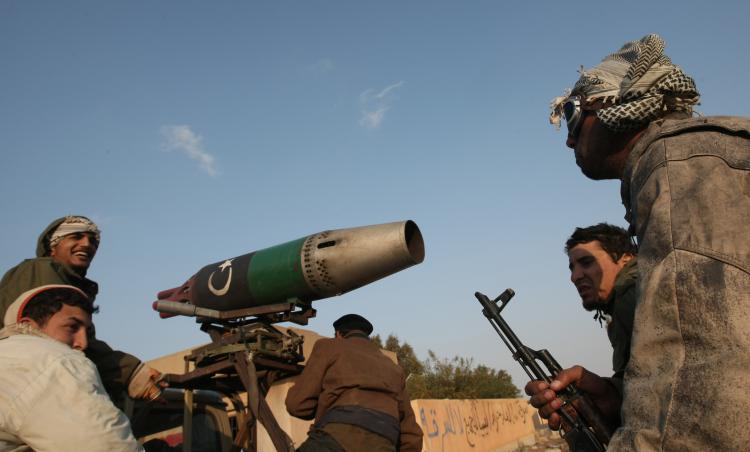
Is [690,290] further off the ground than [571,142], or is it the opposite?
[571,142]

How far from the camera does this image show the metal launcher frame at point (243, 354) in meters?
4.37

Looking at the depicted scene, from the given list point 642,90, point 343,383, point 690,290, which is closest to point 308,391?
point 343,383

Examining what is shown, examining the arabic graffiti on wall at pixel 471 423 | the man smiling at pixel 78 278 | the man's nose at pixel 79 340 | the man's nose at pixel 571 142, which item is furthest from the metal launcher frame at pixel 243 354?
the arabic graffiti on wall at pixel 471 423

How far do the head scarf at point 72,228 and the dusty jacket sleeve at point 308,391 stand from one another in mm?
2061

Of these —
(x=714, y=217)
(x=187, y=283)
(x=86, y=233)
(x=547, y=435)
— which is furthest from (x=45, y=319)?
(x=547, y=435)

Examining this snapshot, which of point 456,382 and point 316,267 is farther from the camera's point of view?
point 456,382

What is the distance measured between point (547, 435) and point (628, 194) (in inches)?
1180

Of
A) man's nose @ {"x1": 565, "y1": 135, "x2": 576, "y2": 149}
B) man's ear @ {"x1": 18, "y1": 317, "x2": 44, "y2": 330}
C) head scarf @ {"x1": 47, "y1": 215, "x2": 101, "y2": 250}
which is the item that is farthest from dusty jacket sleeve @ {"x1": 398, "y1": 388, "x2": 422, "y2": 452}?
head scarf @ {"x1": 47, "y1": 215, "x2": 101, "y2": 250}

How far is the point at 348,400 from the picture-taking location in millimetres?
3900

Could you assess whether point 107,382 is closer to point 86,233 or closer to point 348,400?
point 86,233

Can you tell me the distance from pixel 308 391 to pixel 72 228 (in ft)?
7.43

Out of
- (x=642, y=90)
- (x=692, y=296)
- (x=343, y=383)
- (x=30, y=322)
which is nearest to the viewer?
(x=692, y=296)

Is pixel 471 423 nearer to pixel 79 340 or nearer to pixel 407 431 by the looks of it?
pixel 407 431

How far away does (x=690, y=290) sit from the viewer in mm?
1275
